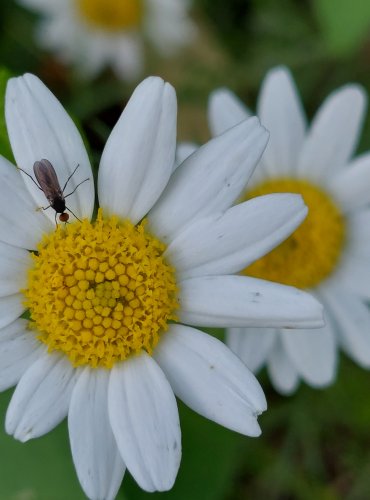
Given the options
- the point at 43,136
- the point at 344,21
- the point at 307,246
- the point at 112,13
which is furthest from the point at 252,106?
the point at 43,136

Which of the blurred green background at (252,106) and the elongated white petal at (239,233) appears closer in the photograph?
the elongated white petal at (239,233)

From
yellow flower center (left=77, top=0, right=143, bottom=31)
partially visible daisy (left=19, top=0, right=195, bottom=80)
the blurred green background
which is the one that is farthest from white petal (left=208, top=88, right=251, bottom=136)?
yellow flower center (left=77, top=0, right=143, bottom=31)

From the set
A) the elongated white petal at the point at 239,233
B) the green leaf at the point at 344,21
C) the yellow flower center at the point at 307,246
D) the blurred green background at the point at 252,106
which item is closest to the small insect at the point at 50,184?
the elongated white petal at the point at 239,233

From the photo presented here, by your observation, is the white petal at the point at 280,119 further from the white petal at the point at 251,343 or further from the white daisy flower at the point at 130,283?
Result: the white daisy flower at the point at 130,283

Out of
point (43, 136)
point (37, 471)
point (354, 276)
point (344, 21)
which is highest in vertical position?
point (43, 136)

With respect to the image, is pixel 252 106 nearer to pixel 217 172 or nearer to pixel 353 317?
pixel 353 317

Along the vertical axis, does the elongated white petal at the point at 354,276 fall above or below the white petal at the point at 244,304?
below
